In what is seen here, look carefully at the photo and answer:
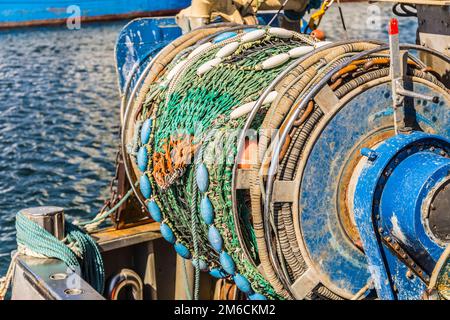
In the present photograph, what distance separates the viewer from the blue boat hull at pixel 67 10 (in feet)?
128

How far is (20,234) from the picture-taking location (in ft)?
16.3

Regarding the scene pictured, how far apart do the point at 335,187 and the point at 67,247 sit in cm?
167

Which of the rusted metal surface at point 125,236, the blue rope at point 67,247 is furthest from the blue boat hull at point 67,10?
the blue rope at point 67,247

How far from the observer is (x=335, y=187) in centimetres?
421

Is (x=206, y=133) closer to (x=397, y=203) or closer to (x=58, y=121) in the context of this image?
(x=397, y=203)

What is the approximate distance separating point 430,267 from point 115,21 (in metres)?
37.5

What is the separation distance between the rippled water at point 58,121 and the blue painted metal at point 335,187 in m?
7.19

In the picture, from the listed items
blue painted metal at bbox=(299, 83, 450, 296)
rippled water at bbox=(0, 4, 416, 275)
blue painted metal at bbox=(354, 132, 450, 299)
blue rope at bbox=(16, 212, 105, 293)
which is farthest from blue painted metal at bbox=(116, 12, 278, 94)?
rippled water at bbox=(0, 4, 416, 275)

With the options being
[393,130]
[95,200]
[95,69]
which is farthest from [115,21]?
[393,130]

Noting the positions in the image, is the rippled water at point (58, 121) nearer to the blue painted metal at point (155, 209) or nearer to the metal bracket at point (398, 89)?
the blue painted metal at point (155, 209)

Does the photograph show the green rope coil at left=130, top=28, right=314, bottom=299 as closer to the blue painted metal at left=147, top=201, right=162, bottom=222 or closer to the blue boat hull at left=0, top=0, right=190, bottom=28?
the blue painted metal at left=147, top=201, right=162, bottom=222

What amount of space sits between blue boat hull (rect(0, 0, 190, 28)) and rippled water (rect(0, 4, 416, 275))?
3.88 metres

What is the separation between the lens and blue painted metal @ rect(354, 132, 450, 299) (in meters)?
3.81

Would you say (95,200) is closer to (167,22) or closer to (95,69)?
(167,22)
